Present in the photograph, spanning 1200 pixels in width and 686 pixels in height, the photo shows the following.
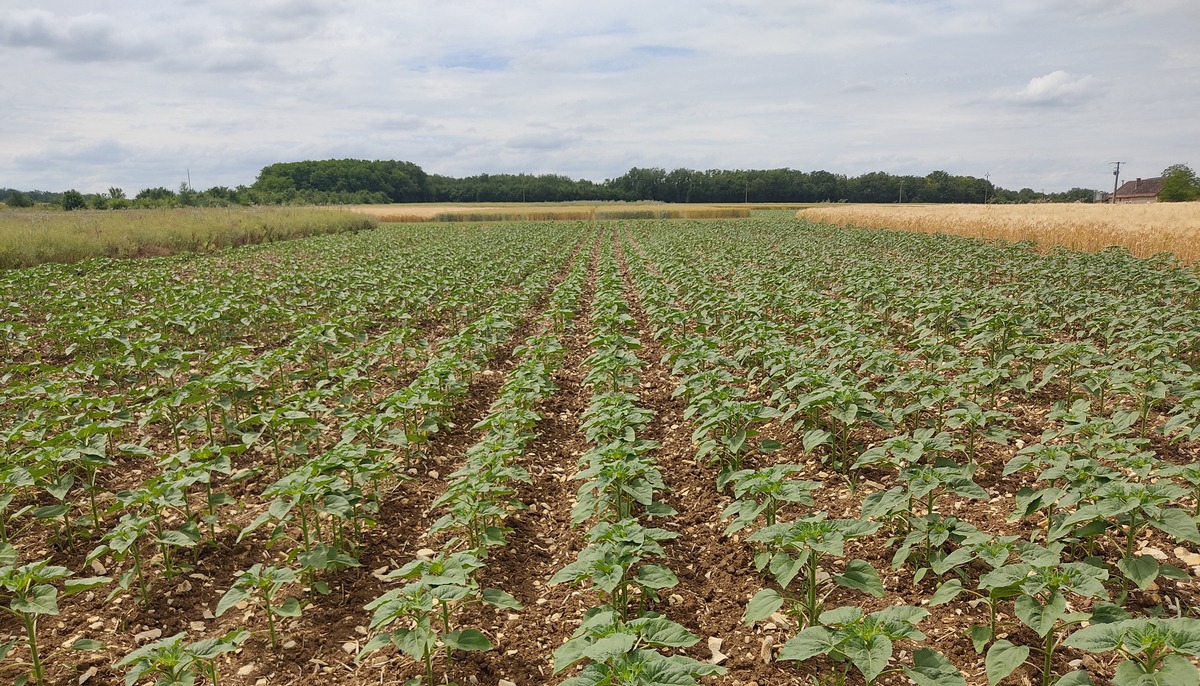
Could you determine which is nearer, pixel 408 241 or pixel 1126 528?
pixel 1126 528

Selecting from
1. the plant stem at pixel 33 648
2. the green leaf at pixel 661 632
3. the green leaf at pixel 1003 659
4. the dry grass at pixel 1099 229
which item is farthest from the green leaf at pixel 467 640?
the dry grass at pixel 1099 229

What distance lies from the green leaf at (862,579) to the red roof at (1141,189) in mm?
119837

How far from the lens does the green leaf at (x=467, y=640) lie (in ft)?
11.1

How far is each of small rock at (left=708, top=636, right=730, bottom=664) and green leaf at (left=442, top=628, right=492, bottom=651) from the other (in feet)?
4.38

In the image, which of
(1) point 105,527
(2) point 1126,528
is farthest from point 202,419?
(2) point 1126,528

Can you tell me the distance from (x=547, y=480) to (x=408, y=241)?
2843 centimetres

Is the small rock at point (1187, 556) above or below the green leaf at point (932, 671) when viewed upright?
below

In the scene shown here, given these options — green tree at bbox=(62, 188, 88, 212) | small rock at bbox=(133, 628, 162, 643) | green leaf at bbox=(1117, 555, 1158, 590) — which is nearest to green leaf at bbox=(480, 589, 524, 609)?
small rock at bbox=(133, 628, 162, 643)

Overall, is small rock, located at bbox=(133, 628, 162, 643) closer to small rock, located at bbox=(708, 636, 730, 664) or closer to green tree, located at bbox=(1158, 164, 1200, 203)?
small rock, located at bbox=(708, 636, 730, 664)

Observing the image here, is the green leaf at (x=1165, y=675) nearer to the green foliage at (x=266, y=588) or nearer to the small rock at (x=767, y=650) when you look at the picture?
the small rock at (x=767, y=650)

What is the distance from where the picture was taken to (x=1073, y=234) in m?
23.5

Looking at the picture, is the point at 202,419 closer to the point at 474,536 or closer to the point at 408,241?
the point at 474,536

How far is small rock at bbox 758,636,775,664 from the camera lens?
12.3ft

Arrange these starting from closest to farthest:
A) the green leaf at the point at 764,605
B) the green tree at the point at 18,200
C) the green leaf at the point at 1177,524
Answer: the green leaf at the point at 764,605, the green leaf at the point at 1177,524, the green tree at the point at 18,200
